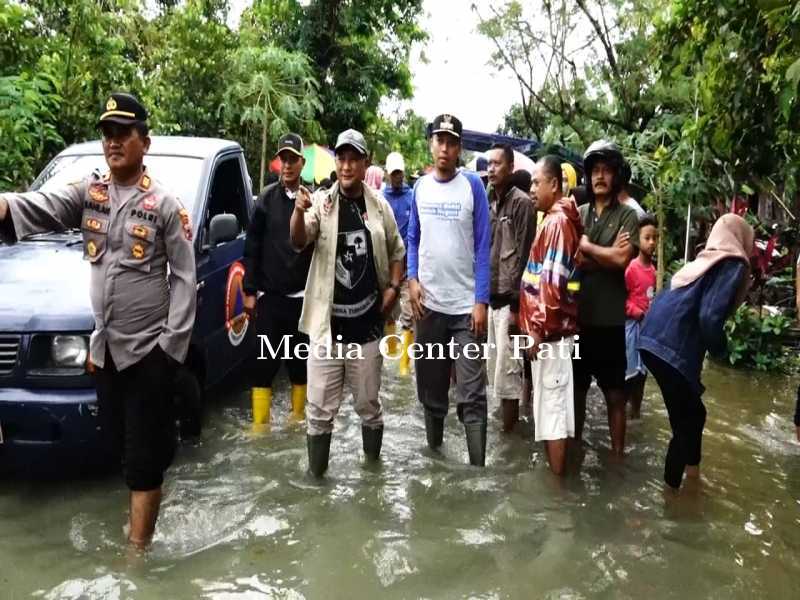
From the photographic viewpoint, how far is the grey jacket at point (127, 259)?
314 cm

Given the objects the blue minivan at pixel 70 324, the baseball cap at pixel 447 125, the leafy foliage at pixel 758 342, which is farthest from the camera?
the leafy foliage at pixel 758 342

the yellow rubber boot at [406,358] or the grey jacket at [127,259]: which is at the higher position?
the grey jacket at [127,259]

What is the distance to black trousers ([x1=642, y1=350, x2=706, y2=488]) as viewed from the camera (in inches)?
159

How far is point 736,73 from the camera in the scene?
4.93 metres

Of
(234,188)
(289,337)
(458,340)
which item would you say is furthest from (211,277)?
(458,340)

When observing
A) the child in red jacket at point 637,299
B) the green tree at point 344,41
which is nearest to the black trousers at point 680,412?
the child in red jacket at point 637,299

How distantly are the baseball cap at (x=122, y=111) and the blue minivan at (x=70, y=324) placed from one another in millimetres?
775

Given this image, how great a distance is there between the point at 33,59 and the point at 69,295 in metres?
3.94

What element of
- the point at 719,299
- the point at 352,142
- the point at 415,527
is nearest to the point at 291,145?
the point at 352,142

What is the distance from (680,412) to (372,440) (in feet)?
5.89

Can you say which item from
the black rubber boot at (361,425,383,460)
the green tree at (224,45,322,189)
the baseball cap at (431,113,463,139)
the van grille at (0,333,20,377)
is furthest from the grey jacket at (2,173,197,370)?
the green tree at (224,45,322,189)

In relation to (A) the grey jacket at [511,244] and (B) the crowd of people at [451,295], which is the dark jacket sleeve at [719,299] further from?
(A) the grey jacket at [511,244]

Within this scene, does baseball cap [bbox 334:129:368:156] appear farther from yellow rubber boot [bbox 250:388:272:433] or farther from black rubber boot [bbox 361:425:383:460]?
yellow rubber boot [bbox 250:388:272:433]

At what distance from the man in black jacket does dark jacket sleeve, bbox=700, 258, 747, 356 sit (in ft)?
8.18
